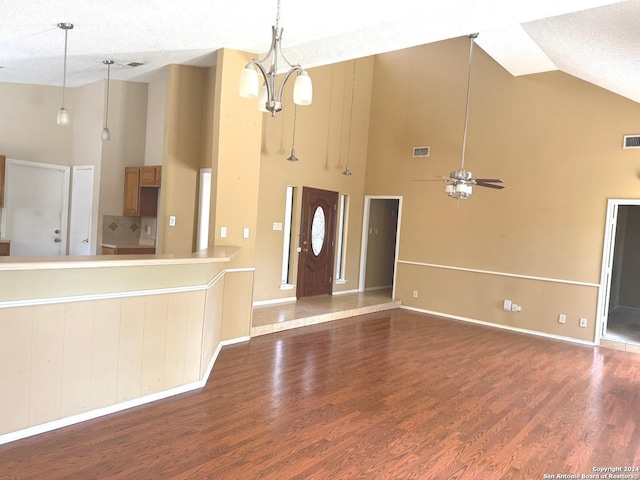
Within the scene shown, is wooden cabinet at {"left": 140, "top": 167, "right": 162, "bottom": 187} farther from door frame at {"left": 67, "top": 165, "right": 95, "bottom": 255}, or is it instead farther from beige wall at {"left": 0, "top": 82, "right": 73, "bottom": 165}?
beige wall at {"left": 0, "top": 82, "right": 73, "bottom": 165}

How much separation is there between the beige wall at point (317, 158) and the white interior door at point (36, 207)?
301 centimetres

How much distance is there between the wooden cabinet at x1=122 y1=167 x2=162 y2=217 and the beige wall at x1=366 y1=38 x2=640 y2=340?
401cm

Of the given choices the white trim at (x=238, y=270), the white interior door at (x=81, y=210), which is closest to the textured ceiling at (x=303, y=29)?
the white interior door at (x=81, y=210)

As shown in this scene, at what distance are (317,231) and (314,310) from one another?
1.58 metres

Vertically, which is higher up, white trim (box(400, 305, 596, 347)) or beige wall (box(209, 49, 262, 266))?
beige wall (box(209, 49, 262, 266))

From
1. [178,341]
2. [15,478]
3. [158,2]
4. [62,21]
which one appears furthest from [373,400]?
[62,21]

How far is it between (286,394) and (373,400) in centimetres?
75

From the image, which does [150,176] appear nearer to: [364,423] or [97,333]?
[97,333]

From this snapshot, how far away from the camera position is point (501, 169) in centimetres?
701

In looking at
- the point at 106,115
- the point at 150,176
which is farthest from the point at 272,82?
the point at 106,115

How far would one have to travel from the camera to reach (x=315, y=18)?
12.3ft

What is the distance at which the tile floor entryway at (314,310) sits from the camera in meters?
5.94

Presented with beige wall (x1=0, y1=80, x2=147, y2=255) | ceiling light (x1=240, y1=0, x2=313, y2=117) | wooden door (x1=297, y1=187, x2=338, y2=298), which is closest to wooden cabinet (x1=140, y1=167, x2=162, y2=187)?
beige wall (x1=0, y1=80, x2=147, y2=255)

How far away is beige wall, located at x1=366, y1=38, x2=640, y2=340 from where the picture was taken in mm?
6211
